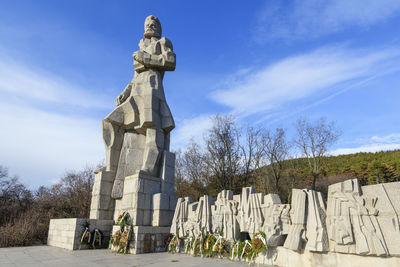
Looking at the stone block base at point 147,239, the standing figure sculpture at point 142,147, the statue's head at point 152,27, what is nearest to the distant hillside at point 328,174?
the standing figure sculpture at point 142,147

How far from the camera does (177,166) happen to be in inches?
1064

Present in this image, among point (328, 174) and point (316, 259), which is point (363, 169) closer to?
point (328, 174)

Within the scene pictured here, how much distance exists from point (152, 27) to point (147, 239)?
717 centimetres

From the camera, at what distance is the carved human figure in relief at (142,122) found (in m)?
8.46

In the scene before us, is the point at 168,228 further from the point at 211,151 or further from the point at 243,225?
the point at 211,151

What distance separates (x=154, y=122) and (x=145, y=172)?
164cm

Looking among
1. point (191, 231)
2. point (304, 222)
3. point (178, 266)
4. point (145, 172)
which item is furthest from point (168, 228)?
point (304, 222)

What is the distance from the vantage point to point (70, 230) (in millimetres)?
7402

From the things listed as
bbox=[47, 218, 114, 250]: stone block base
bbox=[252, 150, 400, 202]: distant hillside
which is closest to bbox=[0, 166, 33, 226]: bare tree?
bbox=[47, 218, 114, 250]: stone block base

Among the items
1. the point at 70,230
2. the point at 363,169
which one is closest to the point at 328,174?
the point at 363,169

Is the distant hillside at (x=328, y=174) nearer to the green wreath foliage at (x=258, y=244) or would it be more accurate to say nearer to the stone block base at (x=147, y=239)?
the stone block base at (x=147, y=239)

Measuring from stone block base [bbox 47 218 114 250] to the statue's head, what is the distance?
21.4 ft

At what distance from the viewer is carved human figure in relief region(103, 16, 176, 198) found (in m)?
8.46

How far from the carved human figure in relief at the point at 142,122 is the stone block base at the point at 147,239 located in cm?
171
